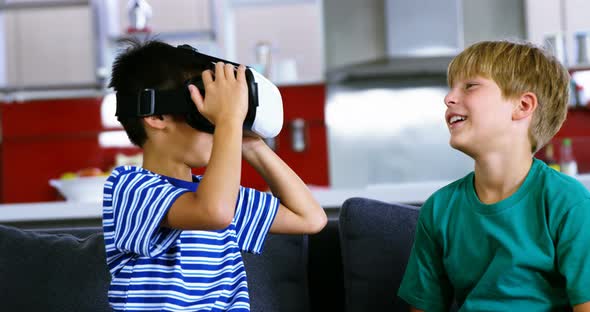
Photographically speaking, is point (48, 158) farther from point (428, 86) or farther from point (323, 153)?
point (428, 86)

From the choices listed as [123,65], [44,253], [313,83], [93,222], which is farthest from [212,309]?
[313,83]

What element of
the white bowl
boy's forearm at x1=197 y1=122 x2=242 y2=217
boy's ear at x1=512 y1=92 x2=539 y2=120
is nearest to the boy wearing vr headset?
boy's forearm at x1=197 y1=122 x2=242 y2=217

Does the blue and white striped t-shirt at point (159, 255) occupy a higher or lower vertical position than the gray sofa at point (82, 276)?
higher

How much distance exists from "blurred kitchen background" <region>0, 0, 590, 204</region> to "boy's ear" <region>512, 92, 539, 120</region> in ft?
11.1

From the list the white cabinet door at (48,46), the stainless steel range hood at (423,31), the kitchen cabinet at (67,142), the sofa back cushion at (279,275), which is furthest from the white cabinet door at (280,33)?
the sofa back cushion at (279,275)

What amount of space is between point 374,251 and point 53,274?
2.07 feet

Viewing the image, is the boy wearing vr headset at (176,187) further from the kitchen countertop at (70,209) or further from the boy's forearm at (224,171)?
the kitchen countertop at (70,209)

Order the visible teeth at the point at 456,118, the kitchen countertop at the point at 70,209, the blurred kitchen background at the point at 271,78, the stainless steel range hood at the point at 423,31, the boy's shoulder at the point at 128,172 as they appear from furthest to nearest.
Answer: the blurred kitchen background at the point at 271,78, the stainless steel range hood at the point at 423,31, the kitchen countertop at the point at 70,209, the visible teeth at the point at 456,118, the boy's shoulder at the point at 128,172

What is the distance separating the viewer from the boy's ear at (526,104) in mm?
1277

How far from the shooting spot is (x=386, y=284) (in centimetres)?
147

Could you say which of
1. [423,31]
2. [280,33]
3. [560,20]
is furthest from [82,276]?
[560,20]

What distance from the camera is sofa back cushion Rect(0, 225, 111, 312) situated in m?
1.48

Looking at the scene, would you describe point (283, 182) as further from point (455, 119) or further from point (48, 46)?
point (48, 46)

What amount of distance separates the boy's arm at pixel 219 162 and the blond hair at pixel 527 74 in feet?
1.37
